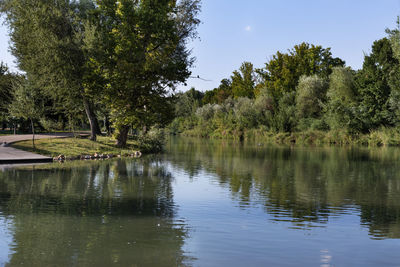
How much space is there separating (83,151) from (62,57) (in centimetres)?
674

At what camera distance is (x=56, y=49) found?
28562 mm

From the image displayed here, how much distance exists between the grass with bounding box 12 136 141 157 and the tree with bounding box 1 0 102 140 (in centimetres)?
247

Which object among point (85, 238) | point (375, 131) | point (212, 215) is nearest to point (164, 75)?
point (212, 215)

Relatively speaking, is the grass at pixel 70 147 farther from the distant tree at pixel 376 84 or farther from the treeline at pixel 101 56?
the distant tree at pixel 376 84

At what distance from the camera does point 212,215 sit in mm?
10922

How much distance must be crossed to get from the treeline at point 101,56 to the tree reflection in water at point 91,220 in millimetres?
13159

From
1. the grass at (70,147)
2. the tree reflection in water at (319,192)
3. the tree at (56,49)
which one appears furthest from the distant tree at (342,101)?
the tree at (56,49)

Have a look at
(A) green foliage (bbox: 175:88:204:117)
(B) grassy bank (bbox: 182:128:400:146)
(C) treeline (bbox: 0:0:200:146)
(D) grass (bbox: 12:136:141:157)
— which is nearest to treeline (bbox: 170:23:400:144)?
(B) grassy bank (bbox: 182:128:400:146)

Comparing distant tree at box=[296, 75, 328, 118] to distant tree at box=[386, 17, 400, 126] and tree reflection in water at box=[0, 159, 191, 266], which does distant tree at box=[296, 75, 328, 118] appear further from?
tree reflection in water at box=[0, 159, 191, 266]

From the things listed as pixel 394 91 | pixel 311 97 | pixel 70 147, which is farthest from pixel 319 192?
pixel 311 97

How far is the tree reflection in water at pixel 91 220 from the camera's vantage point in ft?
23.8

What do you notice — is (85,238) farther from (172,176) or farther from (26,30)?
(26,30)

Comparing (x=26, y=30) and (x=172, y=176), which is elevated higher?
(x=26, y=30)

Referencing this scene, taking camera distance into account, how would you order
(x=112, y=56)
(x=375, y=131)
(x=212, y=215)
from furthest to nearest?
(x=375, y=131)
(x=112, y=56)
(x=212, y=215)
